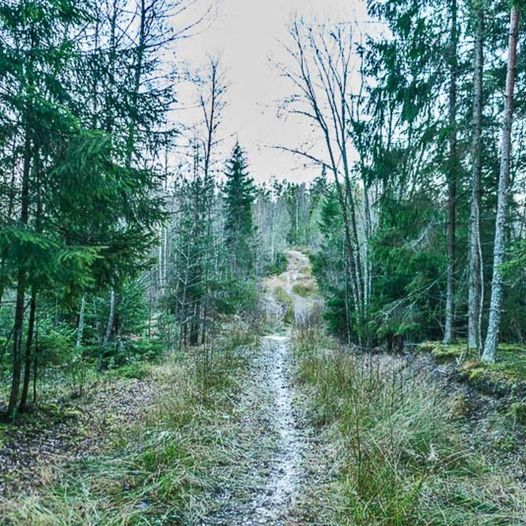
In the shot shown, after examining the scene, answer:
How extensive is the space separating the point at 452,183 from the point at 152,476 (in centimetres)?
795

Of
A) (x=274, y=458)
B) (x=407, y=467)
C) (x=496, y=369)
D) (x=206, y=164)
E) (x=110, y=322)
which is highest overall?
(x=206, y=164)

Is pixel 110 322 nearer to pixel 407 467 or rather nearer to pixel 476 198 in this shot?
pixel 407 467

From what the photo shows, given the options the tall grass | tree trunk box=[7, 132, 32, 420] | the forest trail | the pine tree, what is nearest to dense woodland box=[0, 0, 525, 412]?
tree trunk box=[7, 132, 32, 420]

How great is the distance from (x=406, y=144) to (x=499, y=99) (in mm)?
1840

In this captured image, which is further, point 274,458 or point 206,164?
point 206,164

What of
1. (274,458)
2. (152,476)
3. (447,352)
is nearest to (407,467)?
(274,458)

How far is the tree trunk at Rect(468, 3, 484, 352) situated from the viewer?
6.98 metres

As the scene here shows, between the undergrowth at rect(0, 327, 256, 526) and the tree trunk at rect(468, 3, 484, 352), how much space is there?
15.9 feet

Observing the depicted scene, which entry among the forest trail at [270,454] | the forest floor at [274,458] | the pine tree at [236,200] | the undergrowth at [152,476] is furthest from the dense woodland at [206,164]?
the pine tree at [236,200]

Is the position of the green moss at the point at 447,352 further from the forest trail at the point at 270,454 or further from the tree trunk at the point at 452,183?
the forest trail at the point at 270,454

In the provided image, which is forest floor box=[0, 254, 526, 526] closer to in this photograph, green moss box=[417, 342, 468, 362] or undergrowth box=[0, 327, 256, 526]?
undergrowth box=[0, 327, 256, 526]

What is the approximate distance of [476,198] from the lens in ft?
23.2

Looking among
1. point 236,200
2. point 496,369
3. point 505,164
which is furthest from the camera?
point 236,200

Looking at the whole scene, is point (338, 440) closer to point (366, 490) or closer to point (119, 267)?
point (366, 490)
